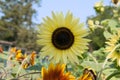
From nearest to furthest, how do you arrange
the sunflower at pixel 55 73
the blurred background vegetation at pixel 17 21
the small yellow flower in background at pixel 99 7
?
the sunflower at pixel 55 73, the small yellow flower in background at pixel 99 7, the blurred background vegetation at pixel 17 21

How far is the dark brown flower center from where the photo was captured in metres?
0.91

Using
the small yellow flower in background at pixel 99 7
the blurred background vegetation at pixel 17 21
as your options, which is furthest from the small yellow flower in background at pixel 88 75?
the blurred background vegetation at pixel 17 21

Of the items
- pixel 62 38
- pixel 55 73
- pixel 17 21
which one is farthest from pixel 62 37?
pixel 17 21

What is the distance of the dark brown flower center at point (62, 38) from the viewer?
913 mm

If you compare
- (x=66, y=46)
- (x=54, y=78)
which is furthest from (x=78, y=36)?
(x=54, y=78)

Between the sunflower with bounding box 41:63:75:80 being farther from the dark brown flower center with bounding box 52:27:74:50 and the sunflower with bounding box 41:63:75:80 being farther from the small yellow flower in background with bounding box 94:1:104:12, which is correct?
the small yellow flower in background with bounding box 94:1:104:12

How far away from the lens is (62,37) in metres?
0.91

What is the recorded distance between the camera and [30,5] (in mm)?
34750

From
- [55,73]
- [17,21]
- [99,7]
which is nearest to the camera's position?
[55,73]

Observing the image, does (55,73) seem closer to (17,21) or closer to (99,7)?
(99,7)

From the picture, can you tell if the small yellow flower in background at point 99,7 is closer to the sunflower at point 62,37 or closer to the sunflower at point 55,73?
the sunflower at point 62,37

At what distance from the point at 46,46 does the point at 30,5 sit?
112 ft

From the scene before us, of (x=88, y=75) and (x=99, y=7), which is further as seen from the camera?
(x=99, y=7)

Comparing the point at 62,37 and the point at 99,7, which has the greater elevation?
the point at 99,7
